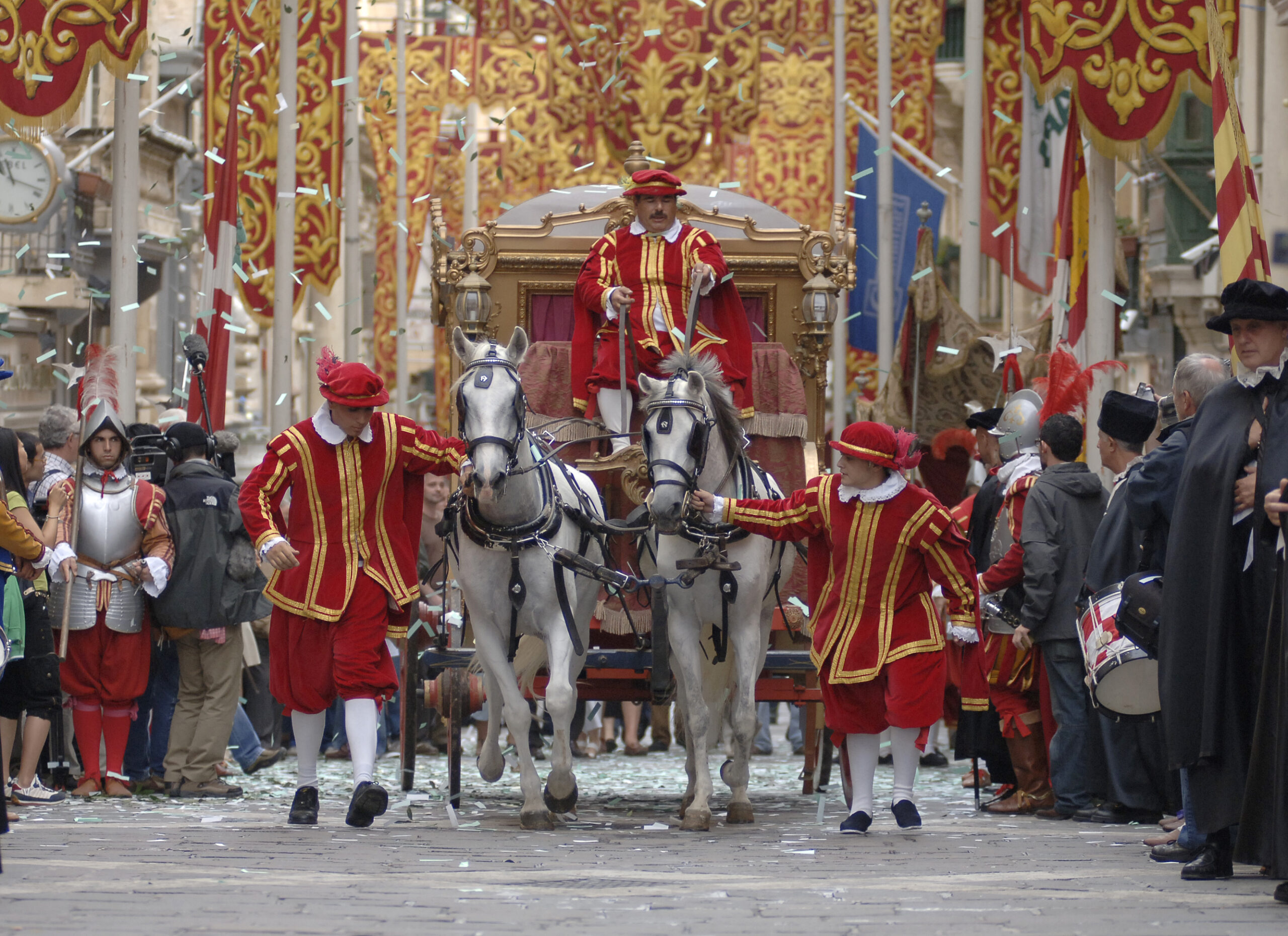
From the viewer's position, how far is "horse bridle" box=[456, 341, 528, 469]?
9.20 metres

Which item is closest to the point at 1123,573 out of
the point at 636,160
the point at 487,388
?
the point at 487,388

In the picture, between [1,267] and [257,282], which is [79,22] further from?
[1,267]

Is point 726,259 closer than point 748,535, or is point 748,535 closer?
point 748,535

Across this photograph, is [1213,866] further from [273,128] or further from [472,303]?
[273,128]

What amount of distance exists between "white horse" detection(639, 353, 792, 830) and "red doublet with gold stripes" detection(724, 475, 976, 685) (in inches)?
18.8

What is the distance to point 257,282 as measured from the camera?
18.0 meters

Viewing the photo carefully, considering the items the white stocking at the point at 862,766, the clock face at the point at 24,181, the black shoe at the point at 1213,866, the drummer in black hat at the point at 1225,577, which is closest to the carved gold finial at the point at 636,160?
the white stocking at the point at 862,766

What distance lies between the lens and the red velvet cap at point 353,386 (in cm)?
952

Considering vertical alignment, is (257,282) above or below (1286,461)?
above

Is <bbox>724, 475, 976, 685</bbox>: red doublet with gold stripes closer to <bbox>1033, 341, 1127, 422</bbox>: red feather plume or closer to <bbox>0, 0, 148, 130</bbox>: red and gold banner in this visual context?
<bbox>1033, 341, 1127, 422</bbox>: red feather plume

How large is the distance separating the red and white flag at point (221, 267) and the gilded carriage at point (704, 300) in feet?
7.71

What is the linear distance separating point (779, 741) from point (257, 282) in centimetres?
593

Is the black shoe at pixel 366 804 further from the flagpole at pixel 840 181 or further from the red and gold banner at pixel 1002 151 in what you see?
the flagpole at pixel 840 181

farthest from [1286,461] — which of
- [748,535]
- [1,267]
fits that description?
[1,267]
